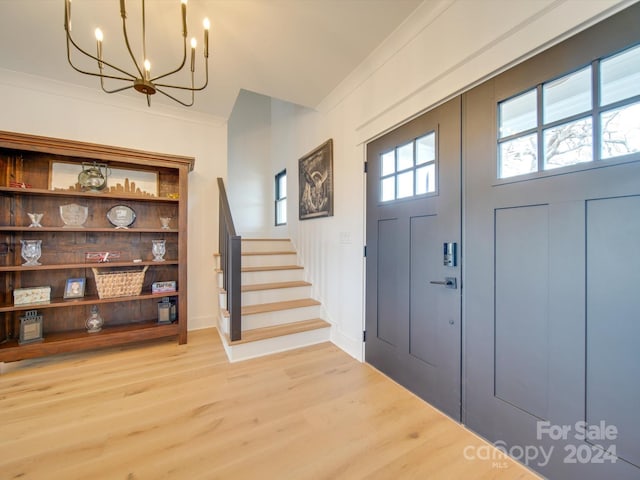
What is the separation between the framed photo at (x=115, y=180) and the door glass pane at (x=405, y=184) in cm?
259

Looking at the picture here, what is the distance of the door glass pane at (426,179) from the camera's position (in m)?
1.77

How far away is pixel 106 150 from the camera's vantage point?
2418 millimetres

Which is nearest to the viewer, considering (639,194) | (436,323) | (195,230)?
(639,194)

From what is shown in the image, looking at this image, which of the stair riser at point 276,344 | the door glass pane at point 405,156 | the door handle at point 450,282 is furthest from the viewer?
the stair riser at point 276,344

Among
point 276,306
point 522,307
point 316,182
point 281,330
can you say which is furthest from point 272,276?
point 522,307

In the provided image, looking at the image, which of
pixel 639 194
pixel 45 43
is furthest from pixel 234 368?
pixel 45 43

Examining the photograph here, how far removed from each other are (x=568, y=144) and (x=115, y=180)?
12.2 ft

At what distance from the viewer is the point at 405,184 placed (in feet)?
6.56

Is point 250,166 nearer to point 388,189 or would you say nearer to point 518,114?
point 388,189

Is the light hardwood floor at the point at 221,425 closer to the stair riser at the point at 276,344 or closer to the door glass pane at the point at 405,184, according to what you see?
the stair riser at the point at 276,344

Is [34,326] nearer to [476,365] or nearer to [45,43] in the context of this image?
[45,43]

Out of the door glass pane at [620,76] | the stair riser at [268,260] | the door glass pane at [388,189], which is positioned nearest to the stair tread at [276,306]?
the stair riser at [268,260]

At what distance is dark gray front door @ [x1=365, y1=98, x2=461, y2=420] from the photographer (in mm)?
1638

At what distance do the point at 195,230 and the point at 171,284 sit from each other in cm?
78
